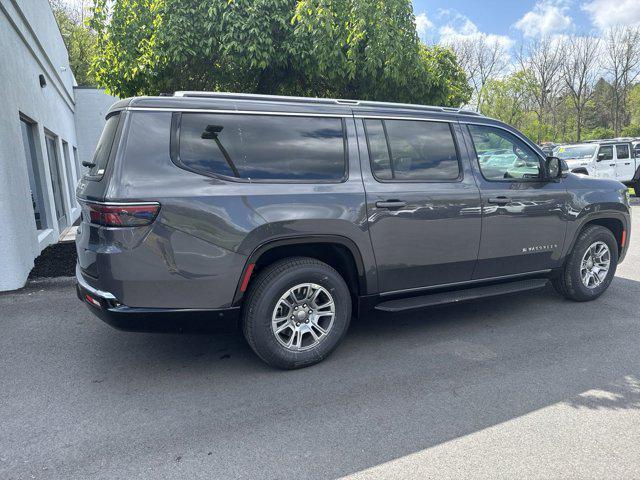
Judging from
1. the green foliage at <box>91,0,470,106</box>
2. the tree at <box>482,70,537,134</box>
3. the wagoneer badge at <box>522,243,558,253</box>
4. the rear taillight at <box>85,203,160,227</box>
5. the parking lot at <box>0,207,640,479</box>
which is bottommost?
the parking lot at <box>0,207,640,479</box>

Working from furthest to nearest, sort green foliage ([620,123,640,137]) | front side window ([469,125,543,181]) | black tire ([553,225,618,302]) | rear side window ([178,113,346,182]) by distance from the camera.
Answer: green foliage ([620,123,640,137]) → black tire ([553,225,618,302]) → front side window ([469,125,543,181]) → rear side window ([178,113,346,182])

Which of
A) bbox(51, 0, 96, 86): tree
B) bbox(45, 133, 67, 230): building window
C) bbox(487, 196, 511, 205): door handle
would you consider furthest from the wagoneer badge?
bbox(51, 0, 96, 86): tree

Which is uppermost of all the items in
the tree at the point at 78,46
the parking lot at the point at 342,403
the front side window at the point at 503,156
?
the tree at the point at 78,46

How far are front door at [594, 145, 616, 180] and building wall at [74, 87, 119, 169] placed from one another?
1898 centimetres

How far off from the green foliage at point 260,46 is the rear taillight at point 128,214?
4438 millimetres

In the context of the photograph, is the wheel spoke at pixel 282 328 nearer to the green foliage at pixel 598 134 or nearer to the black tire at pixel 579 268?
the black tire at pixel 579 268

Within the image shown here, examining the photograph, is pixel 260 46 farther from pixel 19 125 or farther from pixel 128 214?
pixel 128 214

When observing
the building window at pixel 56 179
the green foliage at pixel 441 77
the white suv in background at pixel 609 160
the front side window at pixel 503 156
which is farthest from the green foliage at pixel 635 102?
the building window at pixel 56 179

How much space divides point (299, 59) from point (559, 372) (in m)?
5.70

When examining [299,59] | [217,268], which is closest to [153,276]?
[217,268]

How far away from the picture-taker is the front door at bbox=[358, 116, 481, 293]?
12.0 ft

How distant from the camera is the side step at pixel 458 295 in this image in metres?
3.81

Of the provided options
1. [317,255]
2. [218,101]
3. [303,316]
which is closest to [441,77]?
[317,255]

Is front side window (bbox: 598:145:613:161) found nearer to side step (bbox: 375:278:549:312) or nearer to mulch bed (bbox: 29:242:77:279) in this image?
side step (bbox: 375:278:549:312)
